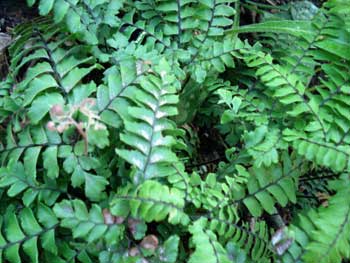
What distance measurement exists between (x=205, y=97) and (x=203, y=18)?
0.96ft

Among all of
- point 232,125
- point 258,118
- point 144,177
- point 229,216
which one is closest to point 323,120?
point 258,118

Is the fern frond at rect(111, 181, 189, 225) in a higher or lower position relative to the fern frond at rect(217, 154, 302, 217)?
higher

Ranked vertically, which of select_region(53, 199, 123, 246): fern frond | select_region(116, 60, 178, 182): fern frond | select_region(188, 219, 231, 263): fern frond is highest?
select_region(116, 60, 178, 182): fern frond

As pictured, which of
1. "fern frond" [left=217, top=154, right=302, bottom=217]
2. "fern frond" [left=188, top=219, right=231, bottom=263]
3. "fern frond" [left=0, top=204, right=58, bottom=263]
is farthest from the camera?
"fern frond" [left=217, top=154, right=302, bottom=217]

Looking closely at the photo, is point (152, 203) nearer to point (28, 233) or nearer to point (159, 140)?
point (159, 140)

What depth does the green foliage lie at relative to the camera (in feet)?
4.69

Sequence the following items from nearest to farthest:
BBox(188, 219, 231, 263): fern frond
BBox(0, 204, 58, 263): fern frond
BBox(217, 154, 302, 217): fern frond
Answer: BBox(188, 219, 231, 263): fern frond
BBox(0, 204, 58, 263): fern frond
BBox(217, 154, 302, 217): fern frond

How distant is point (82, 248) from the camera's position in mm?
1493

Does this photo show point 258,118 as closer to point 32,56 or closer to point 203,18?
point 203,18

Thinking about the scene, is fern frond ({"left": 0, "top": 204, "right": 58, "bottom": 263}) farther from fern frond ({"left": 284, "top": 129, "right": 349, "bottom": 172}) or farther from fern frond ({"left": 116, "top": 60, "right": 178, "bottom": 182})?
fern frond ({"left": 284, "top": 129, "right": 349, "bottom": 172})

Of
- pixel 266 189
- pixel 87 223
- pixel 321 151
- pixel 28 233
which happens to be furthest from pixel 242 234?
pixel 28 233

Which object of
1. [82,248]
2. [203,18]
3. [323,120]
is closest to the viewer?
[82,248]

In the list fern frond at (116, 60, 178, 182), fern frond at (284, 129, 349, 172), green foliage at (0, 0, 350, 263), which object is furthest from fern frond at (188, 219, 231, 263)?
fern frond at (284, 129, 349, 172)

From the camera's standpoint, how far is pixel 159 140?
1.47 meters
